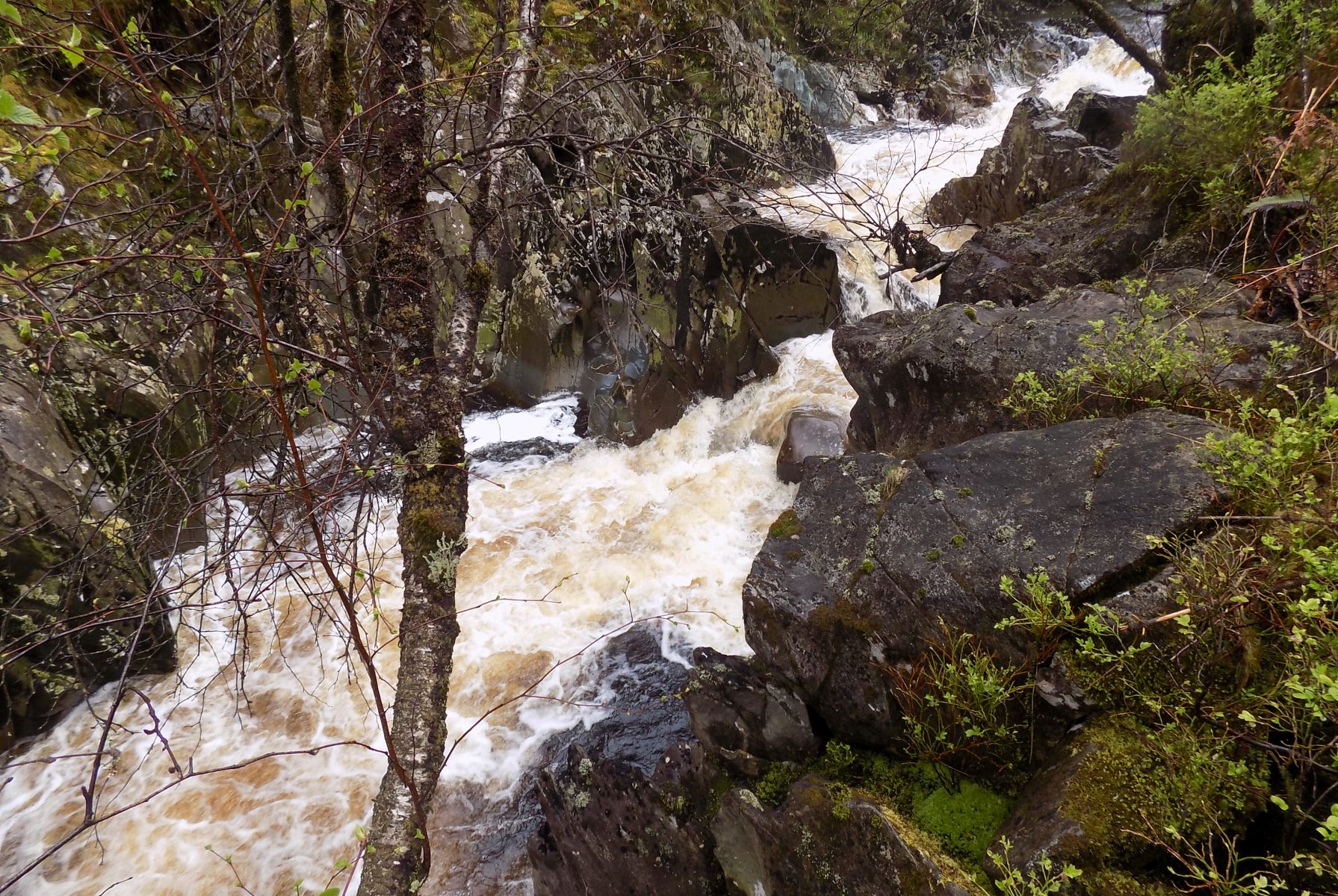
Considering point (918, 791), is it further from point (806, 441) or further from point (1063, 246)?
point (1063, 246)

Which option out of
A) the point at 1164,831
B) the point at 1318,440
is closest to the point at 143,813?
the point at 1164,831

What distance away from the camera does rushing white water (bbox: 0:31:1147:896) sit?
419cm

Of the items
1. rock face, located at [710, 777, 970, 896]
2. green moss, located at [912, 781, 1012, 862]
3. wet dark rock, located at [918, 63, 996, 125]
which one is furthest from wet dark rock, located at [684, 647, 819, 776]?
wet dark rock, located at [918, 63, 996, 125]

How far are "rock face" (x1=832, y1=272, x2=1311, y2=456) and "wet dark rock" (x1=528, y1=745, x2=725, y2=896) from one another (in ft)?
10.2

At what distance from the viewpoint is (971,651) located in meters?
2.66

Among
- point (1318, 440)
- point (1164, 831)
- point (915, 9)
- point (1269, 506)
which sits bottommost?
point (1164, 831)

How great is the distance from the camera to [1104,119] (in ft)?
31.0

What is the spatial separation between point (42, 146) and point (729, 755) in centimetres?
349

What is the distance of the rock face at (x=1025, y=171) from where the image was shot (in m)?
8.55

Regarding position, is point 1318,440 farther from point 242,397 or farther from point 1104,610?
point 242,397

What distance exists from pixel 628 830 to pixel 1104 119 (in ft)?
37.9

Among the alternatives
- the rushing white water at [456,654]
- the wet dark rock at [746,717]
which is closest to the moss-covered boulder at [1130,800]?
the wet dark rock at [746,717]

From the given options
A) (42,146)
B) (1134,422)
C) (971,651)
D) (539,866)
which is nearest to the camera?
(42,146)

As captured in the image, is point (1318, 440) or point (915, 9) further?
point (915, 9)
